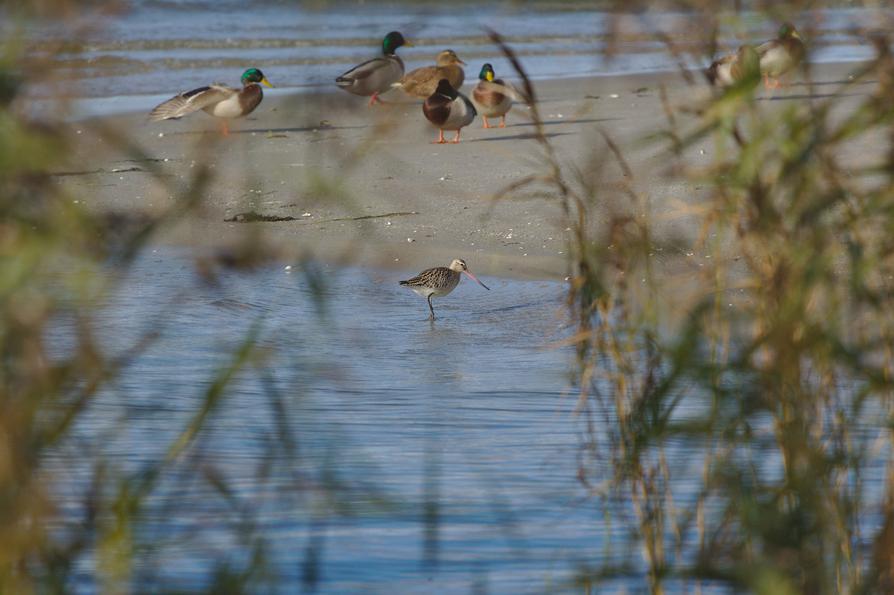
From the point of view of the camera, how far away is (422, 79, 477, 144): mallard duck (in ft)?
39.0

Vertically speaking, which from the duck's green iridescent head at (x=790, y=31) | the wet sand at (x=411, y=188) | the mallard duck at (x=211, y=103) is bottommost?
the wet sand at (x=411, y=188)

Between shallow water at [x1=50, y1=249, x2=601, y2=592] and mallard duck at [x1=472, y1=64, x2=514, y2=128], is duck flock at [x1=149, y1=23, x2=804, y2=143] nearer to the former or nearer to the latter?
mallard duck at [x1=472, y1=64, x2=514, y2=128]

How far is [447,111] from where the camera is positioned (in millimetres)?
12023

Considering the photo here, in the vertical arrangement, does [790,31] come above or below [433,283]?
above

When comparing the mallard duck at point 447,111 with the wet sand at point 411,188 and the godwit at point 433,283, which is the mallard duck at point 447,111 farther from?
the godwit at point 433,283

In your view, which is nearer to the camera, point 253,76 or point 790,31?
point 790,31

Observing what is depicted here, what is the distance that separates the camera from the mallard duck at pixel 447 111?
11883 millimetres

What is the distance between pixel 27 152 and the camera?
187 centimetres

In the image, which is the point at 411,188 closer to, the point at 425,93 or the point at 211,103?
the point at 211,103

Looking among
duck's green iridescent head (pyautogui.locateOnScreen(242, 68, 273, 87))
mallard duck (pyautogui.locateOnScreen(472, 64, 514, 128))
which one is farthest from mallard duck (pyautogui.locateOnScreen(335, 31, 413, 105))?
mallard duck (pyautogui.locateOnScreen(472, 64, 514, 128))

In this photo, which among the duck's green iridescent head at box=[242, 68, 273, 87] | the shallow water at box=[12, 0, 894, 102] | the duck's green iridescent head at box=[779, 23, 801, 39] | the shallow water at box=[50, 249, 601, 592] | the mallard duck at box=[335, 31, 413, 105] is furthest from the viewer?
the shallow water at box=[12, 0, 894, 102]

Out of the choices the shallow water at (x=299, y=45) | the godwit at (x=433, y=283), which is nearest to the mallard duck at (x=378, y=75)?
the shallow water at (x=299, y=45)

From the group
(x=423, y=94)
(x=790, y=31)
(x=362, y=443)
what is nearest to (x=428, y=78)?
(x=423, y=94)

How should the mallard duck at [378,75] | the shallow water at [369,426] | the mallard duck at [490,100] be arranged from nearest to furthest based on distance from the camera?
the shallow water at [369,426] < the mallard duck at [490,100] < the mallard duck at [378,75]
